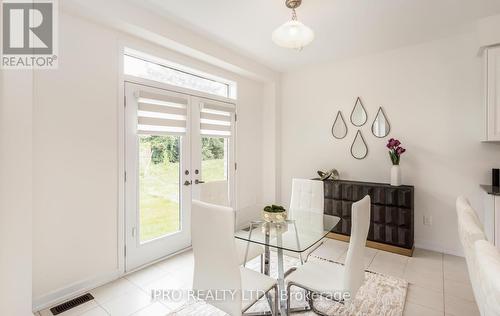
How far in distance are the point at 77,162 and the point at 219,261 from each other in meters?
1.77

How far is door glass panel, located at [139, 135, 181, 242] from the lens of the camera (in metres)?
2.80

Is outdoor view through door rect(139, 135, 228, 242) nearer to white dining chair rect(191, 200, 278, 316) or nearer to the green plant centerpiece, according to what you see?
the green plant centerpiece

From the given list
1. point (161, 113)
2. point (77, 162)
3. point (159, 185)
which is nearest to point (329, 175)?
point (159, 185)

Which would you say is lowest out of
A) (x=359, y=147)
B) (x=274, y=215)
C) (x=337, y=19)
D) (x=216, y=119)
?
(x=274, y=215)

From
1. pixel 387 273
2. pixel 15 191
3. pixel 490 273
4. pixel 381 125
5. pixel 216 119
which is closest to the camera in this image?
pixel 490 273

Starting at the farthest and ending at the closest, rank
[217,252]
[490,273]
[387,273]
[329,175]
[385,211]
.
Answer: [329,175]
[385,211]
[387,273]
[217,252]
[490,273]

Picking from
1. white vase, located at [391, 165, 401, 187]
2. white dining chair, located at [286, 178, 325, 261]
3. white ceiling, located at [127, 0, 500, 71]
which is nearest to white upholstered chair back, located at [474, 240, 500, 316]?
white dining chair, located at [286, 178, 325, 261]

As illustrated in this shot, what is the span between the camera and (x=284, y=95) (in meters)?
4.51

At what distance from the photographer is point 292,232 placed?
6.54ft

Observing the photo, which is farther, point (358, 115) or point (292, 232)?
point (358, 115)

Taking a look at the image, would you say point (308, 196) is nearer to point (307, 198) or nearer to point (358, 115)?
point (307, 198)

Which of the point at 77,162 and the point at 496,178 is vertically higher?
the point at 77,162

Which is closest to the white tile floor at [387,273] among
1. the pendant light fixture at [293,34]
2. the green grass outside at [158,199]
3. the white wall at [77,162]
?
the white wall at [77,162]

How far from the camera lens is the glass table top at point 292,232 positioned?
1794mm
